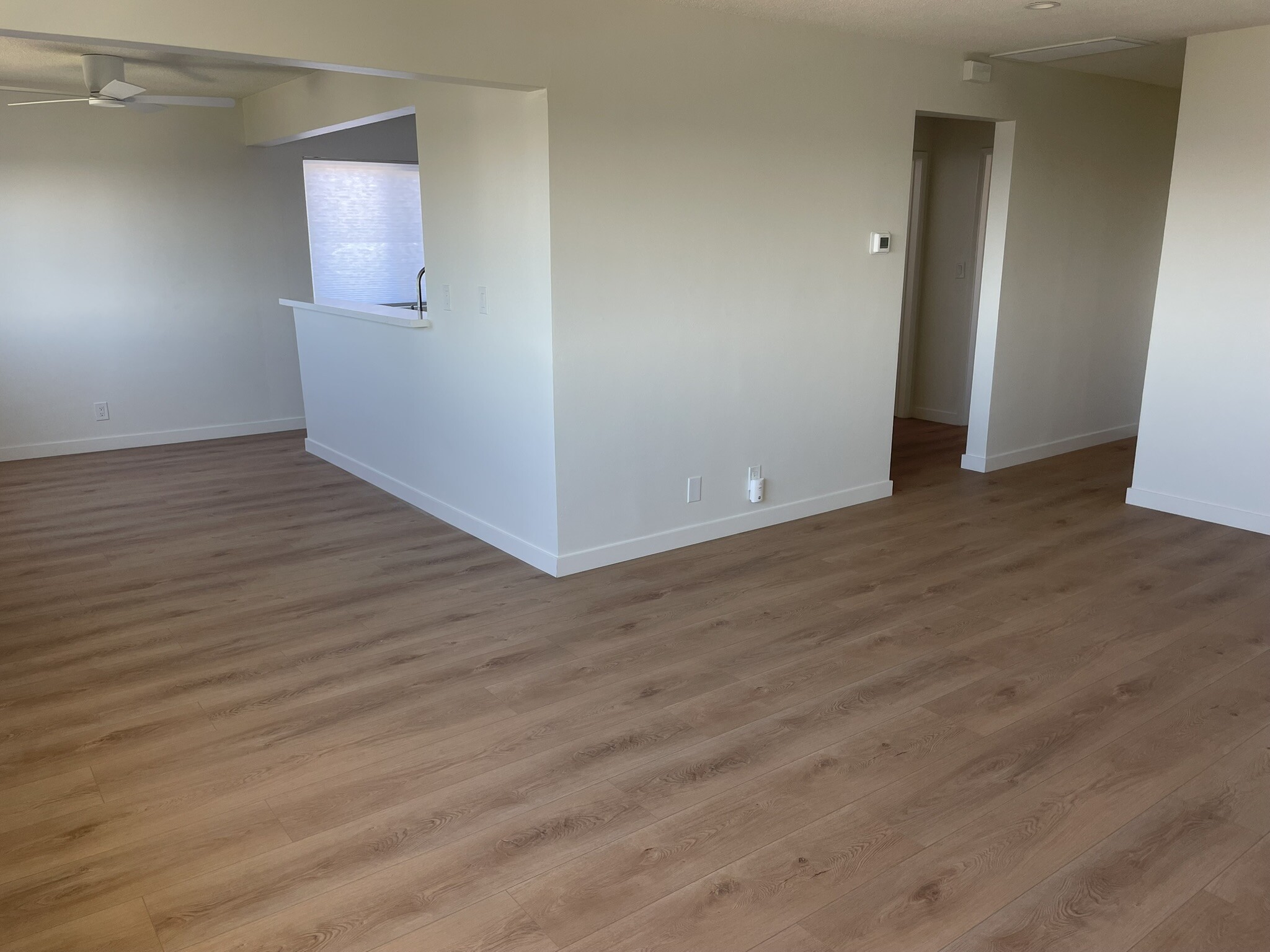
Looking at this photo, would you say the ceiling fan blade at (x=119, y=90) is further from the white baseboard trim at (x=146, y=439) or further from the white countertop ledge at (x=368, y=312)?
the white baseboard trim at (x=146, y=439)

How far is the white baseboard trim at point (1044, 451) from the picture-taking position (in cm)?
594

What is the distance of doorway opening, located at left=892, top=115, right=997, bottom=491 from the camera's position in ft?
23.1

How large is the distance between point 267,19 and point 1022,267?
4.48 m

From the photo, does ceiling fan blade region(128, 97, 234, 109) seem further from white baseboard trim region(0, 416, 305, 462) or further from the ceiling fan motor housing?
white baseboard trim region(0, 416, 305, 462)

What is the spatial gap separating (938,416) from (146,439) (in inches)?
239

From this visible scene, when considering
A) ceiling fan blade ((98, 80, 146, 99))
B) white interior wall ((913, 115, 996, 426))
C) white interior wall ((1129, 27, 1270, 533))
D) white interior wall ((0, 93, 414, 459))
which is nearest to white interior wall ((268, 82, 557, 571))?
Answer: ceiling fan blade ((98, 80, 146, 99))

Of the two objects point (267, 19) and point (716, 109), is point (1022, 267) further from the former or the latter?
point (267, 19)

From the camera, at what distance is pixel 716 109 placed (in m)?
4.12

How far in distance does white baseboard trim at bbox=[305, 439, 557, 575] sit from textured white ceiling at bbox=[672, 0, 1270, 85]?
2442 mm

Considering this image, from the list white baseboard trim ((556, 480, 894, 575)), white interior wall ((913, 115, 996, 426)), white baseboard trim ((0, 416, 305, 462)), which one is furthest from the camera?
white interior wall ((913, 115, 996, 426))

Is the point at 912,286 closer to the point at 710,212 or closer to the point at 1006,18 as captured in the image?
the point at 1006,18

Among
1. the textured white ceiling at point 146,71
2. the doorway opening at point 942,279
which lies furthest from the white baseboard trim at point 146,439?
the doorway opening at point 942,279

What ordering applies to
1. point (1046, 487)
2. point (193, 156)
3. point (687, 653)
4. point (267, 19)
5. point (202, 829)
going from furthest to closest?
point (193, 156), point (1046, 487), point (687, 653), point (267, 19), point (202, 829)

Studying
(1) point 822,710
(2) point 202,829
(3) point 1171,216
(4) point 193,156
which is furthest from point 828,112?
(4) point 193,156
